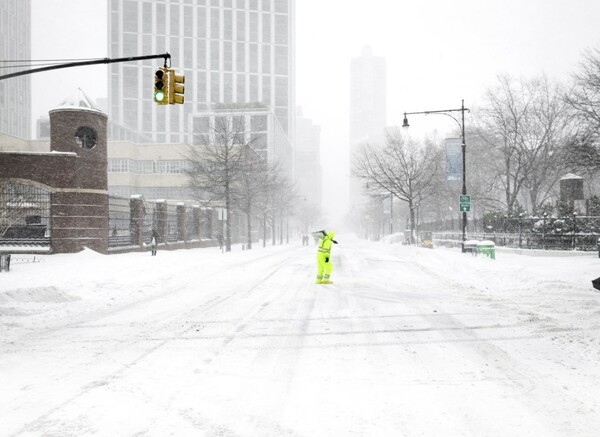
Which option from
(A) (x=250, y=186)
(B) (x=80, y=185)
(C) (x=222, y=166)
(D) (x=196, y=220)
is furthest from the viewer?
(A) (x=250, y=186)

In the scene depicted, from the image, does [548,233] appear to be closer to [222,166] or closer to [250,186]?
[250,186]

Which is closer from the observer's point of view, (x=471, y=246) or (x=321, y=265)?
(x=321, y=265)

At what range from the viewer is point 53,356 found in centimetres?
607

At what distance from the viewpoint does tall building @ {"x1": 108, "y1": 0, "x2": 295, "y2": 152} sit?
144 m

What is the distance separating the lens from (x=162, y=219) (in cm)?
3212

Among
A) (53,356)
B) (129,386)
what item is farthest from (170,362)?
(53,356)

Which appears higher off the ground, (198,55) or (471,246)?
(198,55)

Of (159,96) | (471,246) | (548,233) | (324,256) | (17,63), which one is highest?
(17,63)

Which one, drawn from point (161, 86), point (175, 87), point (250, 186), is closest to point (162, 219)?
point (250, 186)

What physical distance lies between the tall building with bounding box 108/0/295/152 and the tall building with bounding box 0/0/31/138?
1532 inches

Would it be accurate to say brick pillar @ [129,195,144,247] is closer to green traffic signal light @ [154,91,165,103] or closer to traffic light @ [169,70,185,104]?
traffic light @ [169,70,185,104]

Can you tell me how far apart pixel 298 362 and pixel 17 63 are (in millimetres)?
193897

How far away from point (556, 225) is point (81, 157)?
964 inches

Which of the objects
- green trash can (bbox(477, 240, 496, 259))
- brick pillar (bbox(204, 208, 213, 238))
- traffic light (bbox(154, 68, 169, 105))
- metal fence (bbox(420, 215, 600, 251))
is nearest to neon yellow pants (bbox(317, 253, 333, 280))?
traffic light (bbox(154, 68, 169, 105))
